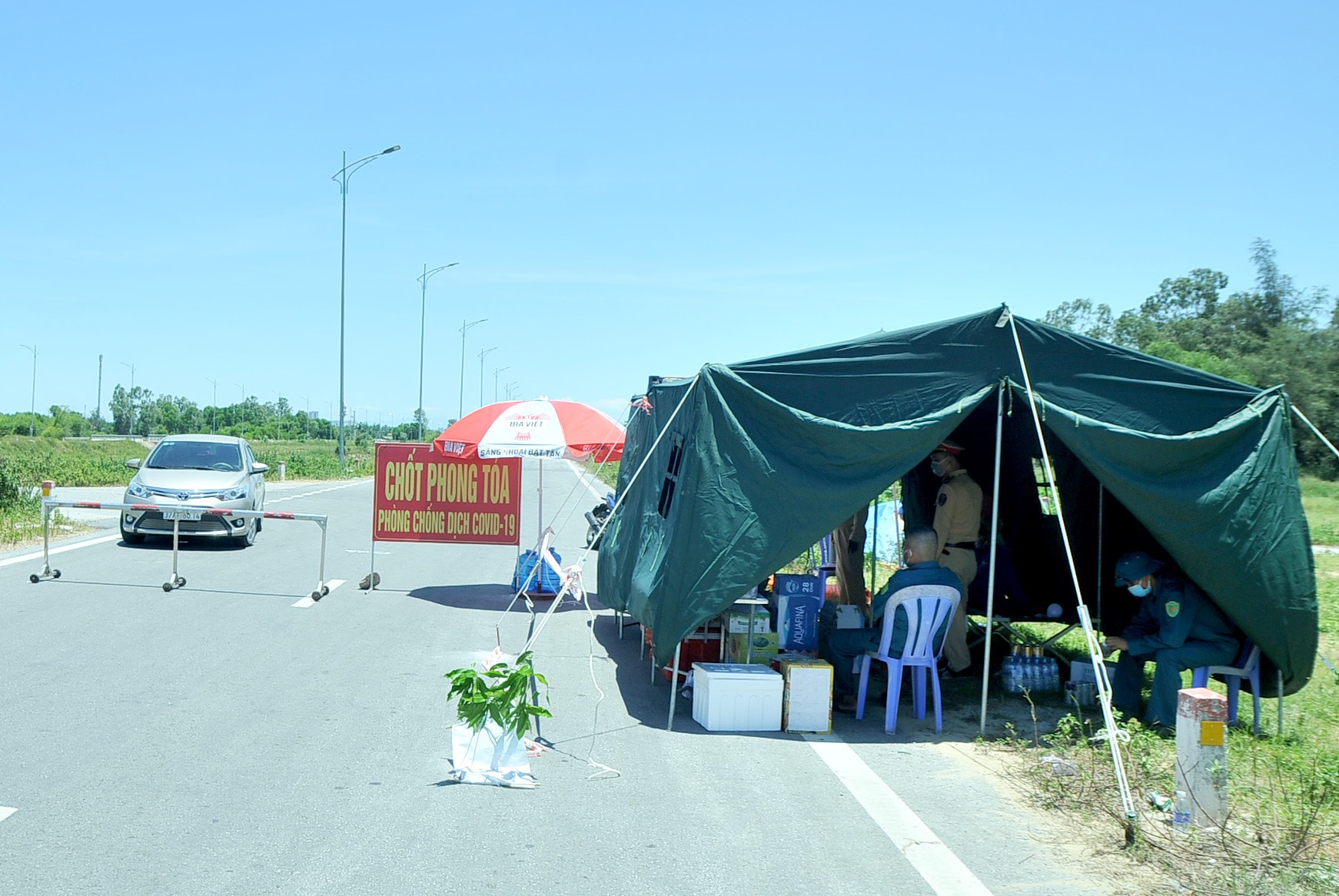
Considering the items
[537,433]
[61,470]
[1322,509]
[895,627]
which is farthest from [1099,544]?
[61,470]

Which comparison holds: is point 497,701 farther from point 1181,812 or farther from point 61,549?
point 61,549

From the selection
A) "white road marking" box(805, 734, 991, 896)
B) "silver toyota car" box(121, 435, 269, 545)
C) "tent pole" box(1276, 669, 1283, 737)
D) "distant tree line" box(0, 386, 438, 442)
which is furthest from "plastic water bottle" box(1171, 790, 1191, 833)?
"distant tree line" box(0, 386, 438, 442)

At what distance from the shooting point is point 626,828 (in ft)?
18.3

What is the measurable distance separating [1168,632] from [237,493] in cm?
1401

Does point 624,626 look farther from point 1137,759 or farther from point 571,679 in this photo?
point 1137,759

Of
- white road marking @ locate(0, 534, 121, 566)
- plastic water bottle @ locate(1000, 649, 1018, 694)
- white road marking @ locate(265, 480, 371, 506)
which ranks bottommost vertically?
plastic water bottle @ locate(1000, 649, 1018, 694)

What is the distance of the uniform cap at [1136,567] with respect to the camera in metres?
8.31

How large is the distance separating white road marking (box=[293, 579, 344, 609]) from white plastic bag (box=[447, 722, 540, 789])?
6479mm

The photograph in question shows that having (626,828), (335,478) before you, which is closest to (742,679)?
(626,828)

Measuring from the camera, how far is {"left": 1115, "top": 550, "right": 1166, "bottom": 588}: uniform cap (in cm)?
831

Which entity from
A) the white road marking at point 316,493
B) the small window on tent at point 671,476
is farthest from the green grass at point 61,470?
the small window on tent at point 671,476

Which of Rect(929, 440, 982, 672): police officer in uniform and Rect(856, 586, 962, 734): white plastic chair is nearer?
Rect(856, 586, 962, 734): white plastic chair

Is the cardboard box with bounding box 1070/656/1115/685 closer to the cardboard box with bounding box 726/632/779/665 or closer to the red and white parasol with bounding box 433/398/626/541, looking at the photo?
the cardboard box with bounding box 726/632/779/665

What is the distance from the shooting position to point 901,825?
19.2 ft
